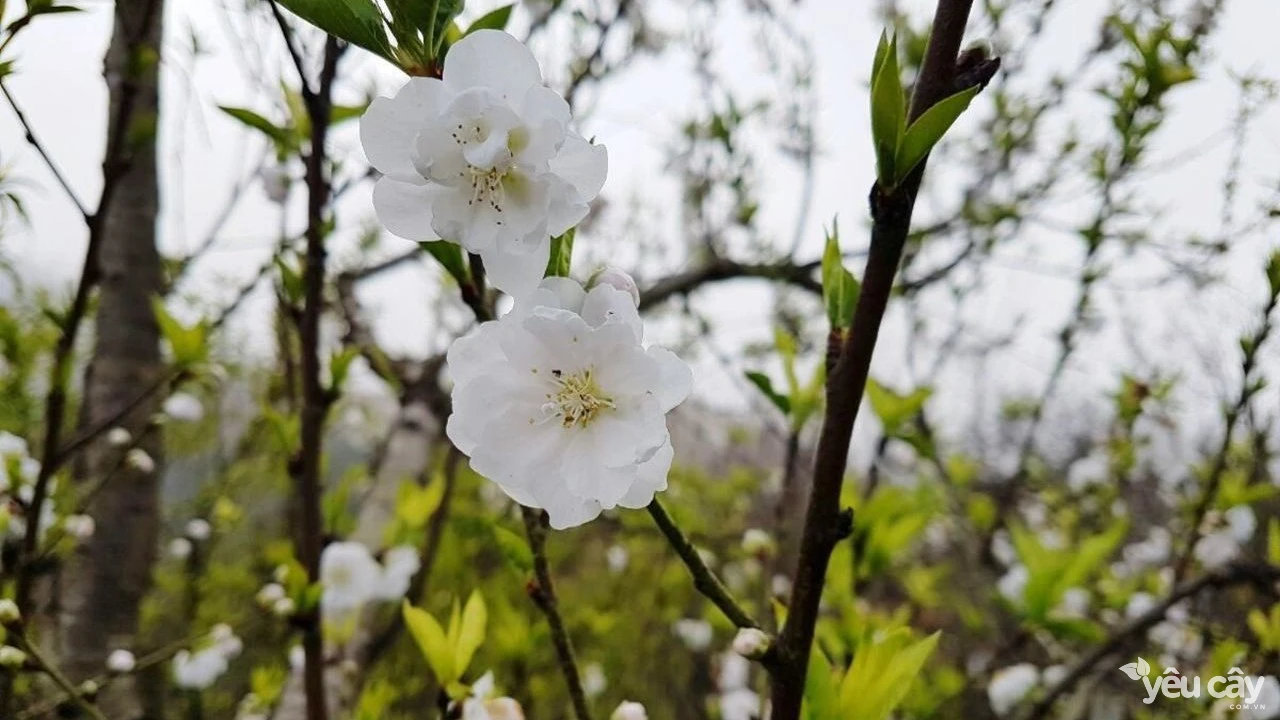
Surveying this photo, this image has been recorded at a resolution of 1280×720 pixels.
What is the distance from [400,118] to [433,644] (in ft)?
1.35

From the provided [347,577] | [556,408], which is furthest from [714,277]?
[556,408]

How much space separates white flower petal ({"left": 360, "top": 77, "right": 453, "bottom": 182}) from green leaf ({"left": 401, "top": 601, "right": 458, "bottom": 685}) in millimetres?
369

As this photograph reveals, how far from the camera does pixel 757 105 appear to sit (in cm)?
224

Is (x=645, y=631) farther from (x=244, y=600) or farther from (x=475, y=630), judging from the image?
(x=475, y=630)

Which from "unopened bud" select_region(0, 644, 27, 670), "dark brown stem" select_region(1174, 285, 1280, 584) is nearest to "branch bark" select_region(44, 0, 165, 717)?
"unopened bud" select_region(0, 644, 27, 670)

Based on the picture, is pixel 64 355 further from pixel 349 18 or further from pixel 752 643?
pixel 752 643

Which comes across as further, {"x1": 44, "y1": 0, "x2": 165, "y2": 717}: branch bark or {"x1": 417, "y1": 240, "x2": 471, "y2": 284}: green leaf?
{"x1": 44, "y1": 0, "x2": 165, "y2": 717}: branch bark

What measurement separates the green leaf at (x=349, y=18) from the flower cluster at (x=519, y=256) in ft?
0.12

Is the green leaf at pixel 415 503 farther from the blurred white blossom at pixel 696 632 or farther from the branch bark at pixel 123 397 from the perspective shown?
the blurred white blossom at pixel 696 632

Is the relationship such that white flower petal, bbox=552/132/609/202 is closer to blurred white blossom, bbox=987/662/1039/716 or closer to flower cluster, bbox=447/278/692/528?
flower cluster, bbox=447/278/692/528

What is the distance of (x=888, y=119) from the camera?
41cm

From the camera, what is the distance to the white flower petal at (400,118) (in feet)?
1.35

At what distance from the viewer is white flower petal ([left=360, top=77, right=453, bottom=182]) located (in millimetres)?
411

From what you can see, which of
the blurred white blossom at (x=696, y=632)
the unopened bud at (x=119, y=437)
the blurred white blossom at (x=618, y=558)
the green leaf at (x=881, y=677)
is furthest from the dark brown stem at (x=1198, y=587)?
the blurred white blossom at (x=618, y=558)
